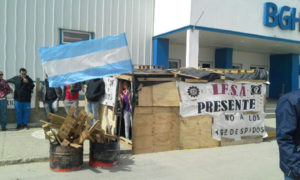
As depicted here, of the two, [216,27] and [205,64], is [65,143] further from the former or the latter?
[205,64]

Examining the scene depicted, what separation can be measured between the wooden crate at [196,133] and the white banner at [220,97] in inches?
Answer: 6.6

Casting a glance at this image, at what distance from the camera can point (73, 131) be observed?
5.20 m

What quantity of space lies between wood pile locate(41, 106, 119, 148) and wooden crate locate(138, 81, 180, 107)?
1.44 m

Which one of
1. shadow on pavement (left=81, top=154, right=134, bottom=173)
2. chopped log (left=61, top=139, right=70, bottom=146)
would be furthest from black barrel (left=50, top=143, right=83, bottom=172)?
shadow on pavement (left=81, top=154, right=134, bottom=173)

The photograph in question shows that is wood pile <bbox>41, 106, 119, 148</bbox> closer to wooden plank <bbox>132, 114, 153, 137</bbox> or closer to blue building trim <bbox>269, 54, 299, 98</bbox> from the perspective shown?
wooden plank <bbox>132, 114, 153, 137</bbox>

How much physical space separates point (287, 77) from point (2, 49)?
16634 millimetres

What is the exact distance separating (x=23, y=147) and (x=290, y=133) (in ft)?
19.5

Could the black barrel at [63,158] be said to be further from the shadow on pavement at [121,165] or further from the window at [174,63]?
the window at [174,63]

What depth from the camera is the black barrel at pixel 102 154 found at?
517cm

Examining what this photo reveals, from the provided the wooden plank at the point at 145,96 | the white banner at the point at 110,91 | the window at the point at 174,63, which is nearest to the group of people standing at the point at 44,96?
the white banner at the point at 110,91

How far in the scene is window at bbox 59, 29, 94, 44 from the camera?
1064 centimetres

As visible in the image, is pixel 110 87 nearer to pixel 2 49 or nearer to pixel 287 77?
pixel 2 49

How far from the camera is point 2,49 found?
31.3 ft

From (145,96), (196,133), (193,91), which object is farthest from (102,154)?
(193,91)
